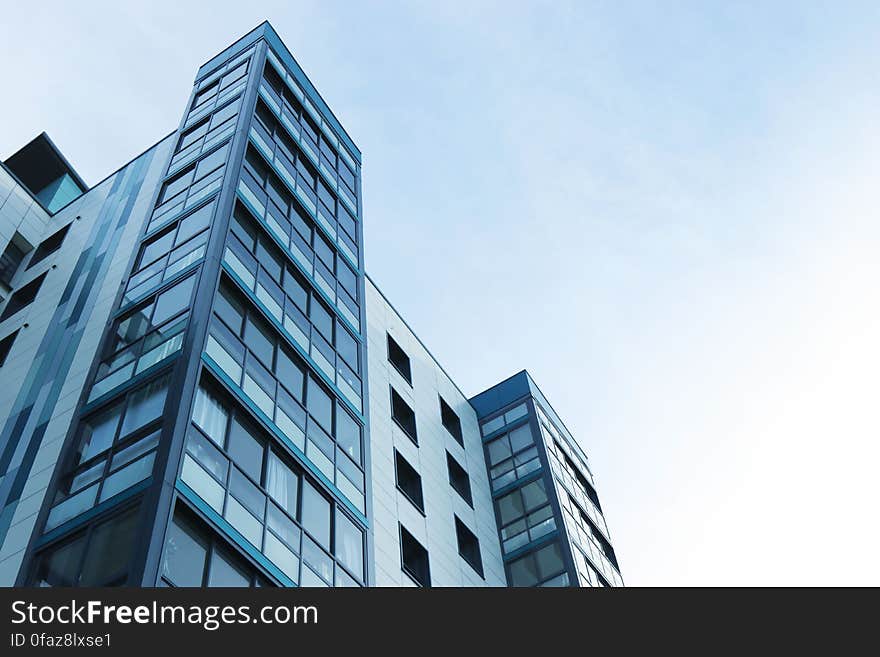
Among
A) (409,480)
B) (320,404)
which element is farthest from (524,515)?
(320,404)

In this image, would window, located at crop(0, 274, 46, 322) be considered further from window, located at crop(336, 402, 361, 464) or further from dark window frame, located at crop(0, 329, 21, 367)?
window, located at crop(336, 402, 361, 464)

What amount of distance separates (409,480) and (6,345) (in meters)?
13.1

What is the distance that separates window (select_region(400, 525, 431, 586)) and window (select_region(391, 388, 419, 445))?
520 centimetres

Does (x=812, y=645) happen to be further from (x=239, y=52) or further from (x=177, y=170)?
(x=239, y=52)

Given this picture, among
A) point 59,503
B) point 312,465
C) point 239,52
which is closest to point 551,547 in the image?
point 312,465

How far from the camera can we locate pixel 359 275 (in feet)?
96.3

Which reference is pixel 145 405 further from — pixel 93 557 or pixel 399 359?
pixel 399 359

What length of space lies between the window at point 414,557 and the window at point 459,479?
20.8 feet

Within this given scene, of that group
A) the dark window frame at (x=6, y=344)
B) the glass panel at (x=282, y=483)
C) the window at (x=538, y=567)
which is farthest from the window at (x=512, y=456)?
the dark window frame at (x=6, y=344)

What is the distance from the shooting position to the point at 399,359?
35375 mm

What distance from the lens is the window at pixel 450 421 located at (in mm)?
36906

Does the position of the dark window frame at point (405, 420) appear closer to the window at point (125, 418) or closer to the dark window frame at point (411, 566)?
the dark window frame at point (411, 566)

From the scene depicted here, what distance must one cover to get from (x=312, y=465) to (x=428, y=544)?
852 cm

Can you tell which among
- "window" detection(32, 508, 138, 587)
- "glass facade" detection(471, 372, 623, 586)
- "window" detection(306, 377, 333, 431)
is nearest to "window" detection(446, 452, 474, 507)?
"glass facade" detection(471, 372, 623, 586)
